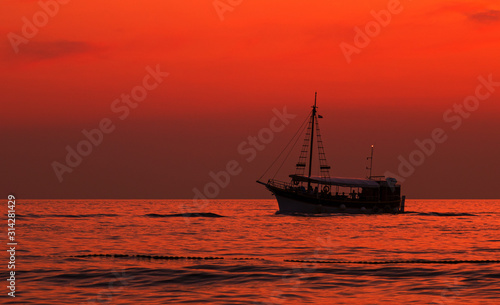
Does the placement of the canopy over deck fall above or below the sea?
above

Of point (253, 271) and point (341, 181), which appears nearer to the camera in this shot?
point (253, 271)

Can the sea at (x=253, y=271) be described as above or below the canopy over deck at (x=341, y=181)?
below

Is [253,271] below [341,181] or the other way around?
below

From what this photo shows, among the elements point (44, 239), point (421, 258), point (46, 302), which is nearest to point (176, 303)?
point (46, 302)

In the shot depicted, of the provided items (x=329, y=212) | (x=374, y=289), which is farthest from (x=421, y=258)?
(x=329, y=212)

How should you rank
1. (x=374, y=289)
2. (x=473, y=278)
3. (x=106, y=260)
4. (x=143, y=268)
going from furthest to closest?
(x=106, y=260), (x=143, y=268), (x=473, y=278), (x=374, y=289)

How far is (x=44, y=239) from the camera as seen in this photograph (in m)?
49.6

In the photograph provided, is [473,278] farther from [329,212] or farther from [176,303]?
[329,212]

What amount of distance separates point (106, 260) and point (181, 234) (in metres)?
21.8

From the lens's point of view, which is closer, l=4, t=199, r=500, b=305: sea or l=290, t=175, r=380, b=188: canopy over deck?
l=4, t=199, r=500, b=305: sea

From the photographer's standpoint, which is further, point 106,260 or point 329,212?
point 329,212

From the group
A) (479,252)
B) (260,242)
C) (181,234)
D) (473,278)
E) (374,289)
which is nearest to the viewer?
(374,289)

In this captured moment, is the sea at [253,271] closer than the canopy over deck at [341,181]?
Yes

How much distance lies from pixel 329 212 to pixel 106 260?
64.0 metres
